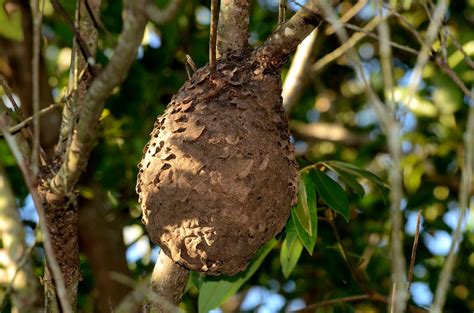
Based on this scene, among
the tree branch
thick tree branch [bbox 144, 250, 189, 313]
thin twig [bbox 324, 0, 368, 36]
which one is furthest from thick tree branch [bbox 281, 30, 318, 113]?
thick tree branch [bbox 144, 250, 189, 313]

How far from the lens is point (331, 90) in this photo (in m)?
4.75

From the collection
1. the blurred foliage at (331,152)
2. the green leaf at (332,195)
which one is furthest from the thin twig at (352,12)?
the green leaf at (332,195)

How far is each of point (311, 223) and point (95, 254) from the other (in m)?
1.30

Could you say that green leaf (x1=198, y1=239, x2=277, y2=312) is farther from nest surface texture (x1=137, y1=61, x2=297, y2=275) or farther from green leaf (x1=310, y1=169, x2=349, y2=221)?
nest surface texture (x1=137, y1=61, x2=297, y2=275)

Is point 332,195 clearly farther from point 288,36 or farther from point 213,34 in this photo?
point 213,34

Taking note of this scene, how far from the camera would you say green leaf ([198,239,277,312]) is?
2.66 meters

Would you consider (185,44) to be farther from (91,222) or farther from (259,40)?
(91,222)

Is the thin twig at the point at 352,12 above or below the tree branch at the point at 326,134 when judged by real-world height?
above

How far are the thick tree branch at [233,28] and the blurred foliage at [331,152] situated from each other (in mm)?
956

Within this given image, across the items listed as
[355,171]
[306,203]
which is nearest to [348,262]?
[355,171]

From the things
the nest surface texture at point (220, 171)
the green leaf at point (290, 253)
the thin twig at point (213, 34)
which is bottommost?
the green leaf at point (290, 253)

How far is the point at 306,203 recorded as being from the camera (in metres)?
2.43

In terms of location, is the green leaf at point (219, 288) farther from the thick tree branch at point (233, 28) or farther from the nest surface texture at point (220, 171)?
the thick tree branch at point (233, 28)

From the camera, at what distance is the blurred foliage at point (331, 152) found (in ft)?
11.5
